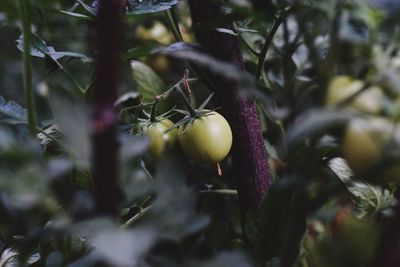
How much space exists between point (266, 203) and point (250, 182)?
0.45ft

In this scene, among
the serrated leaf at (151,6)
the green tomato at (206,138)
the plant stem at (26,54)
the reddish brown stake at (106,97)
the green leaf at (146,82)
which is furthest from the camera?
the green leaf at (146,82)

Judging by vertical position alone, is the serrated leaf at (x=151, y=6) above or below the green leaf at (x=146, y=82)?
above

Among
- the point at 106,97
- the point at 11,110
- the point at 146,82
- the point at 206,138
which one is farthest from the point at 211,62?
the point at 146,82

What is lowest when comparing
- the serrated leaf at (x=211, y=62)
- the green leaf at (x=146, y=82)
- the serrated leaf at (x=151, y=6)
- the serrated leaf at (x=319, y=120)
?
the green leaf at (x=146, y=82)

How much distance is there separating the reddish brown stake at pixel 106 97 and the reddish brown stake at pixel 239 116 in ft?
0.87

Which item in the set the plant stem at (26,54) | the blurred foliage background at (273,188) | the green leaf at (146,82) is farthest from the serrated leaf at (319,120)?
the green leaf at (146,82)

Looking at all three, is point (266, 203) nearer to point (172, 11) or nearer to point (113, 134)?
point (113, 134)

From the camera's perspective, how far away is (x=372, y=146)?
0.31 meters

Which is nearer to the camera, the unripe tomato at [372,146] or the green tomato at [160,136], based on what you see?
the unripe tomato at [372,146]

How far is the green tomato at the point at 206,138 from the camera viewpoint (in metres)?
0.58

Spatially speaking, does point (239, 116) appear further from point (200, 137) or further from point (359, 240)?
point (359, 240)

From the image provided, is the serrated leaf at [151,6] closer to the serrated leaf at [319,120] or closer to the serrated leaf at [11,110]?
the serrated leaf at [11,110]

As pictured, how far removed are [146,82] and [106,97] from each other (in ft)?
Result: 1.56

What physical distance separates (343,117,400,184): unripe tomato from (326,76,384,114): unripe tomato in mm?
13
